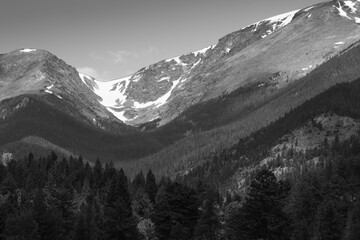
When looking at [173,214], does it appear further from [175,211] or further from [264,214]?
[264,214]

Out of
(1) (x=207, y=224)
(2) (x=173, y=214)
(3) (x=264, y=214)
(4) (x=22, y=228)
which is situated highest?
(4) (x=22, y=228)

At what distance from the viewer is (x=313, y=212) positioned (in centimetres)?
11219

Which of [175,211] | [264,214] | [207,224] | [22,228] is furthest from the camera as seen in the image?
[175,211]

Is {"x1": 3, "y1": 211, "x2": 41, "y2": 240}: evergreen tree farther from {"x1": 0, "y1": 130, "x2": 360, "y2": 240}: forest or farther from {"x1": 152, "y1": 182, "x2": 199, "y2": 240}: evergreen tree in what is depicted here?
{"x1": 152, "y1": 182, "x2": 199, "y2": 240}: evergreen tree

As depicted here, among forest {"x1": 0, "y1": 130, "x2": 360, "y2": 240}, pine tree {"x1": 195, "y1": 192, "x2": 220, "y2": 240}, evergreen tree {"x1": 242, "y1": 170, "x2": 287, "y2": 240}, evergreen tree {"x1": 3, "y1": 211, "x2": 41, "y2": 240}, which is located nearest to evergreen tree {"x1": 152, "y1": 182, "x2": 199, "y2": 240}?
forest {"x1": 0, "y1": 130, "x2": 360, "y2": 240}

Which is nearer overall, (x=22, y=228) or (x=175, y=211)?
(x=22, y=228)

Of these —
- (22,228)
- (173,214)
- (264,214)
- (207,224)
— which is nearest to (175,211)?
(173,214)

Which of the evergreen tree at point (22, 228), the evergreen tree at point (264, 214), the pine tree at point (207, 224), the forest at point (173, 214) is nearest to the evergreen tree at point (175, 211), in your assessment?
the forest at point (173, 214)

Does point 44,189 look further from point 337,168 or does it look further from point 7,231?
point 337,168

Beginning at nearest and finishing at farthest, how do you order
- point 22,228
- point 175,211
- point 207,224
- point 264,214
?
point 264,214, point 22,228, point 207,224, point 175,211

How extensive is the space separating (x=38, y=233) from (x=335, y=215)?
147 ft

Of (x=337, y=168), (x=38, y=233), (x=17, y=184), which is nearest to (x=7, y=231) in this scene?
(x=38, y=233)

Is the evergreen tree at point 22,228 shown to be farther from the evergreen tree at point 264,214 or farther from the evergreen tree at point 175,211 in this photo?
the evergreen tree at point 264,214

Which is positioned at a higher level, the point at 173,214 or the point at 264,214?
the point at 173,214
